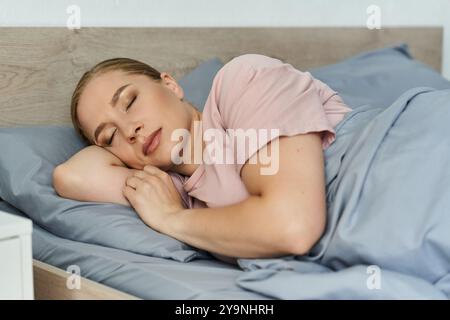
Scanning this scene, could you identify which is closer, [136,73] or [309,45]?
[136,73]

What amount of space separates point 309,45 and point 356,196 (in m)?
1.00

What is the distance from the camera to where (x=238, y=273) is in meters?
1.18

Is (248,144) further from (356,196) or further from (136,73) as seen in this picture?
(136,73)

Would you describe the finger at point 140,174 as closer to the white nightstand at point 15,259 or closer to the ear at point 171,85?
the ear at point 171,85

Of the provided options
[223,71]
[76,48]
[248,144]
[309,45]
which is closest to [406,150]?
[248,144]

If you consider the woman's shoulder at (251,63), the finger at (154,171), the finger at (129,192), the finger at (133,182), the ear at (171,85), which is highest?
the woman's shoulder at (251,63)

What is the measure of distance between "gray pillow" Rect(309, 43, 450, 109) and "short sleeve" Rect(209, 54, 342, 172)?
49 centimetres

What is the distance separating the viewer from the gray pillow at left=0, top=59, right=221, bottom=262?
1.28m

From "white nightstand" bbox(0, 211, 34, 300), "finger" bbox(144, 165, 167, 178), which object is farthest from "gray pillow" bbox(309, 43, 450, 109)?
"white nightstand" bbox(0, 211, 34, 300)

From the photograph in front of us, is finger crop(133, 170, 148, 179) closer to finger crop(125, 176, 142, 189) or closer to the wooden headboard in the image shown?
finger crop(125, 176, 142, 189)

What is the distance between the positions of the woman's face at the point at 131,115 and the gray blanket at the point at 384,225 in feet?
1.02

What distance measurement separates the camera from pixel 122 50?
69.2 inches
